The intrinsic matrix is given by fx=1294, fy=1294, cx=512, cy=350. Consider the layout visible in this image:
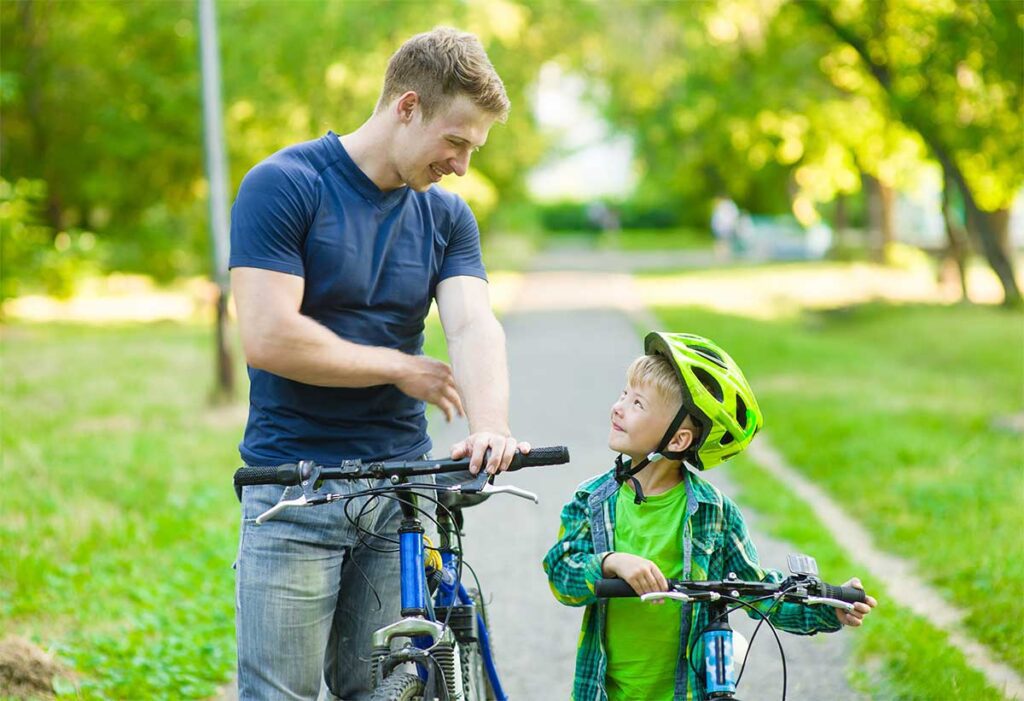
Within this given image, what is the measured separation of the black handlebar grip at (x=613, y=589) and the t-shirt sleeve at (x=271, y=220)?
103 cm

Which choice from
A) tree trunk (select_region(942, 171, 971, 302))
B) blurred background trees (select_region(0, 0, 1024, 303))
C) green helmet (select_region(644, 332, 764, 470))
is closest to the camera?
green helmet (select_region(644, 332, 764, 470))

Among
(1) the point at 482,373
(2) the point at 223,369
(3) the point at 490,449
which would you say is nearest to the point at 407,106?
(1) the point at 482,373

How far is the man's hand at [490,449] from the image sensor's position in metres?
3.01

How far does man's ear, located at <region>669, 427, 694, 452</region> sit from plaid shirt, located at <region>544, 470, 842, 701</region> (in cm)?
11

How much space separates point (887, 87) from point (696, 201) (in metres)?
41.9

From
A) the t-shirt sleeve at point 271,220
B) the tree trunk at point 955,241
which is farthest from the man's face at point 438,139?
the tree trunk at point 955,241

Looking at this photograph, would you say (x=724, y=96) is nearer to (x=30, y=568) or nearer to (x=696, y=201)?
(x=30, y=568)

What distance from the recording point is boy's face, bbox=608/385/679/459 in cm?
343

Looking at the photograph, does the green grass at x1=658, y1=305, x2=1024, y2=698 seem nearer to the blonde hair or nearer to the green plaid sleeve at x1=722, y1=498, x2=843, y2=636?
the green plaid sleeve at x1=722, y1=498, x2=843, y2=636

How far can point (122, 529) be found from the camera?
25.3 feet

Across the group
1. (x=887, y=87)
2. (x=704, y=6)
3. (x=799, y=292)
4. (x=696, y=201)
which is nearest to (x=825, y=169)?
(x=799, y=292)

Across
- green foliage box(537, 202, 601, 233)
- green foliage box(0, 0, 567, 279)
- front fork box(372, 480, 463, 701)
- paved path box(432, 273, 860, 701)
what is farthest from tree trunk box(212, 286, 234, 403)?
green foliage box(537, 202, 601, 233)

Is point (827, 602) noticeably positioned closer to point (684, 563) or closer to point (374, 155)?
point (684, 563)

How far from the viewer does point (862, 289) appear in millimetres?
28000
